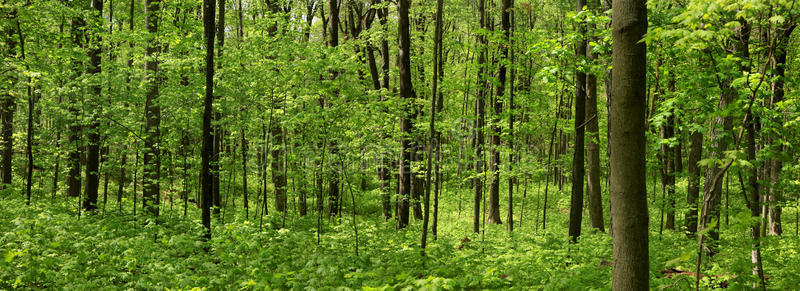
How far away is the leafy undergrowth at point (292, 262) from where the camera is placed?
6523 millimetres

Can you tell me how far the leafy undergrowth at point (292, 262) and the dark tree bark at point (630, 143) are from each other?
156 cm

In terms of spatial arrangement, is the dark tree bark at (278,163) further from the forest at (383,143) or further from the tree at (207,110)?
the tree at (207,110)

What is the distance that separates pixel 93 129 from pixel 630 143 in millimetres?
13475

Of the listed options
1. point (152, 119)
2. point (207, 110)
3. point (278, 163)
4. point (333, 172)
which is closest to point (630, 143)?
point (207, 110)

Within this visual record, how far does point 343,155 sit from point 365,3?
11.5m

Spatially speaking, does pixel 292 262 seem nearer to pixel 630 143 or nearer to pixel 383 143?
→ pixel 383 143

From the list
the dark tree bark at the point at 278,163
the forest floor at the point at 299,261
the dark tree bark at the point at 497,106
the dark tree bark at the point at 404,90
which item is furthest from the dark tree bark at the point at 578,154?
the dark tree bark at the point at 278,163

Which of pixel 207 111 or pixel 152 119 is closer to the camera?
pixel 207 111

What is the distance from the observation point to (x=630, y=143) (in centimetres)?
373

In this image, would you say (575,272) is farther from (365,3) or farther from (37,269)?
(365,3)

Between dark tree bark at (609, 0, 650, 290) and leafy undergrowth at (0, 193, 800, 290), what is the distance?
61.5 inches

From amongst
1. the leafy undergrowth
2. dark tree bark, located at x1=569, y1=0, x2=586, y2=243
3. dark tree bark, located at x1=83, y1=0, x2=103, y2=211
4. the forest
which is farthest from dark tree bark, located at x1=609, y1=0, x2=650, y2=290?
dark tree bark, located at x1=83, y1=0, x2=103, y2=211

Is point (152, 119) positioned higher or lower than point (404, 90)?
lower

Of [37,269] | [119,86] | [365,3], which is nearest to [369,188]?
[365,3]
